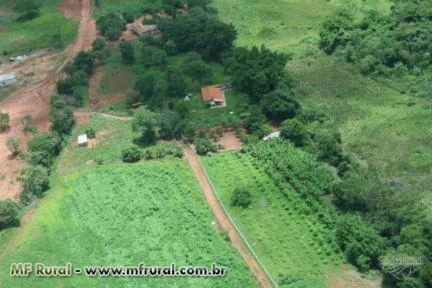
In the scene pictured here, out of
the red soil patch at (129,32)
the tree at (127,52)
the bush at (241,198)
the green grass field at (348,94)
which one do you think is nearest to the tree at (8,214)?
the bush at (241,198)

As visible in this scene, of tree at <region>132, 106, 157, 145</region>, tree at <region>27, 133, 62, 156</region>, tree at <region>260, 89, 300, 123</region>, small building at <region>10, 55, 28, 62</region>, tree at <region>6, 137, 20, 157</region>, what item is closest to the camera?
tree at <region>27, 133, 62, 156</region>

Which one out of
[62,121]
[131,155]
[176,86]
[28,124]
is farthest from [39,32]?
[131,155]

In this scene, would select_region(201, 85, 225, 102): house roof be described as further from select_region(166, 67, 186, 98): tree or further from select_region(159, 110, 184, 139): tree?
select_region(159, 110, 184, 139): tree

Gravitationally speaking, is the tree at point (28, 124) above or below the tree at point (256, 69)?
below

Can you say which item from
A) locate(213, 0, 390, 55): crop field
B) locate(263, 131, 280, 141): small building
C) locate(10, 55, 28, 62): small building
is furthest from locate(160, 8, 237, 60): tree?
locate(10, 55, 28, 62): small building

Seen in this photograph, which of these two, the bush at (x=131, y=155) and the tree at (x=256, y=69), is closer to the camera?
the bush at (x=131, y=155)
